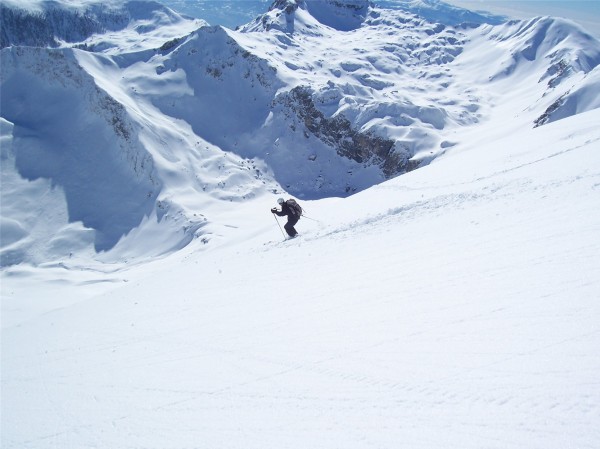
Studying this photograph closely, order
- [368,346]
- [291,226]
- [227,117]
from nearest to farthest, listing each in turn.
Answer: [368,346], [291,226], [227,117]

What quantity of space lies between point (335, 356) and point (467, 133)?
6984cm

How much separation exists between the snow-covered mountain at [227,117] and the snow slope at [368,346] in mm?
30829

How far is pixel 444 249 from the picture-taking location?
11.7m

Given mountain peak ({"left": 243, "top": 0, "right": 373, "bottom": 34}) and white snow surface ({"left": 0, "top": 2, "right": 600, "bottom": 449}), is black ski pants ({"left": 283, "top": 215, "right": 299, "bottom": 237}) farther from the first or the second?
mountain peak ({"left": 243, "top": 0, "right": 373, "bottom": 34})

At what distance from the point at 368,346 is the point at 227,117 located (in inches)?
2806

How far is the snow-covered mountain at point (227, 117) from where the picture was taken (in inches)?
2132

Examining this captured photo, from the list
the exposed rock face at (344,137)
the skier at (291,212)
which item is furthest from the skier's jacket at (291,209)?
the exposed rock face at (344,137)

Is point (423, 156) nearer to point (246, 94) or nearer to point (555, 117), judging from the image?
point (555, 117)

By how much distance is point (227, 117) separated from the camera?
7412cm

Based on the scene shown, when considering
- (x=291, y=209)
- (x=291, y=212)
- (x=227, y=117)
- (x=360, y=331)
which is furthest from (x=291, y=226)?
(x=227, y=117)

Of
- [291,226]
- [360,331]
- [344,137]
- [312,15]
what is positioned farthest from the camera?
[312,15]

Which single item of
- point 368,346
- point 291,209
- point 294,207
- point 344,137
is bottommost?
point 344,137

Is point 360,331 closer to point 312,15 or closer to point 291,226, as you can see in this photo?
point 291,226

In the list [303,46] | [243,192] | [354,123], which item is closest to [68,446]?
[243,192]
